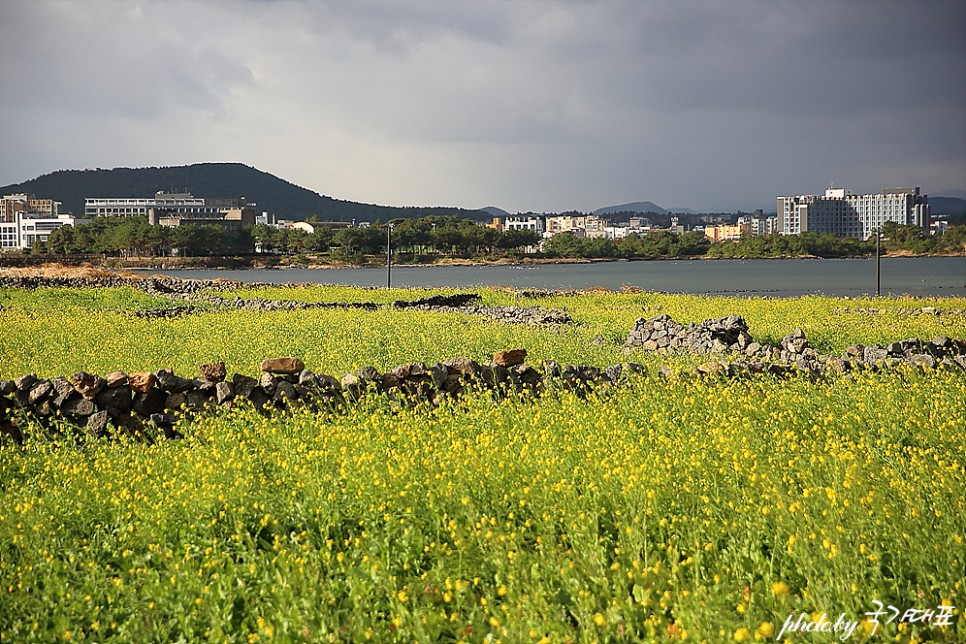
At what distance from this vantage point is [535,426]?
8.09 m

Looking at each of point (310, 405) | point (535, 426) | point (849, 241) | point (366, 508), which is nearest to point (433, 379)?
point (310, 405)

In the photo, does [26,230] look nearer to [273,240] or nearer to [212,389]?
[273,240]

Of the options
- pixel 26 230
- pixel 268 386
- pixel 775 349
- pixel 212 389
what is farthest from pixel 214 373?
pixel 26 230

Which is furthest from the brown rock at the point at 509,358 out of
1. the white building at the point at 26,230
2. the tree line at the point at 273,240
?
the white building at the point at 26,230

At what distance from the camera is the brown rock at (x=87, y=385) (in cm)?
938

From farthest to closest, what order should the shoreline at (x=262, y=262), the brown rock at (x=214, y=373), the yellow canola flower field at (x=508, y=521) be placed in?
1. the shoreline at (x=262, y=262)
2. the brown rock at (x=214, y=373)
3. the yellow canola flower field at (x=508, y=521)

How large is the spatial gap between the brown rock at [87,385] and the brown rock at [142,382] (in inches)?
12.9

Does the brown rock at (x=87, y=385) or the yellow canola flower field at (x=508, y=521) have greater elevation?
the brown rock at (x=87, y=385)

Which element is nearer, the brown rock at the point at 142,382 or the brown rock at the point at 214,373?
the brown rock at the point at 142,382

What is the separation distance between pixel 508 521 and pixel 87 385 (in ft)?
19.3

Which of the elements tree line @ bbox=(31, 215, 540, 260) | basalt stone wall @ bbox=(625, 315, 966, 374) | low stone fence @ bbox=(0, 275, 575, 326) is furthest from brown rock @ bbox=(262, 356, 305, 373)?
tree line @ bbox=(31, 215, 540, 260)

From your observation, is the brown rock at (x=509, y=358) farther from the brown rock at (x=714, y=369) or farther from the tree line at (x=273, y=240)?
the tree line at (x=273, y=240)

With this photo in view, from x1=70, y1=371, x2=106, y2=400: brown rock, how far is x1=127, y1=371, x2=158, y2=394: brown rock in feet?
1.08

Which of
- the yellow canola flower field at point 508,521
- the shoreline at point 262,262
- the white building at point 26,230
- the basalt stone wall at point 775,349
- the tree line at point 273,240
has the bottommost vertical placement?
the yellow canola flower field at point 508,521
